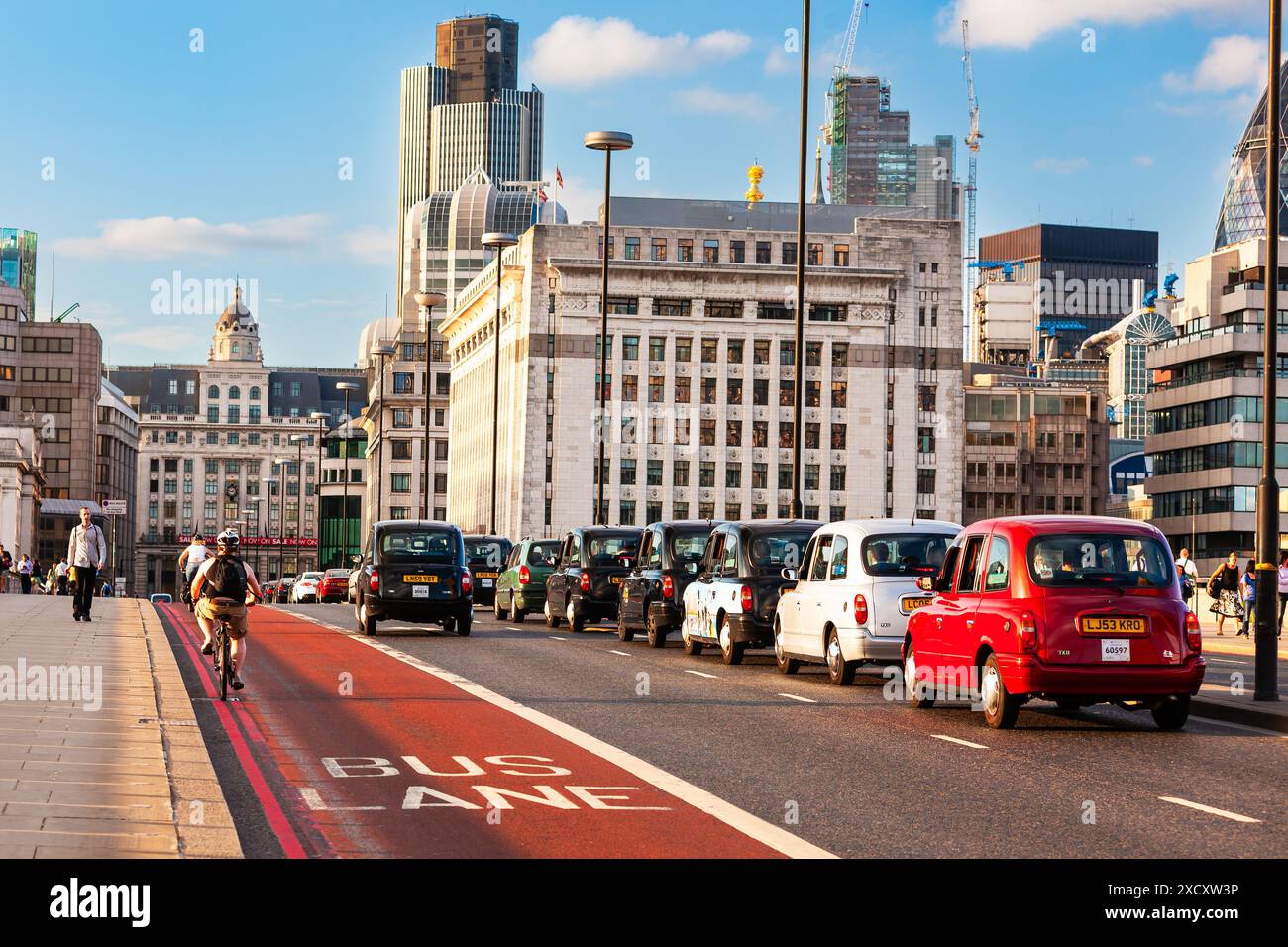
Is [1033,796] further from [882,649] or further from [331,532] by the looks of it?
[331,532]

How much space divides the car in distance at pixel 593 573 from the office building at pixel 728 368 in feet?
287

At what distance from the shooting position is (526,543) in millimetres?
42406

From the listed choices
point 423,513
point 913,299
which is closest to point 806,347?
point 913,299

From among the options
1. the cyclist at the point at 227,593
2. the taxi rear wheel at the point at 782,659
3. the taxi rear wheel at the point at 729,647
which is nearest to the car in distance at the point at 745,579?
the taxi rear wheel at the point at 729,647

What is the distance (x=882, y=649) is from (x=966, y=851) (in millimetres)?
11188

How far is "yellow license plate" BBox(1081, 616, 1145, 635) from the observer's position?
1650 centimetres

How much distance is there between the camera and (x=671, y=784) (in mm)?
12875

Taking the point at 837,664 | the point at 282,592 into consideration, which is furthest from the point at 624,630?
the point at 282,592

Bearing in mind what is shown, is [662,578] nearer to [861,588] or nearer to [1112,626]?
[861,588]

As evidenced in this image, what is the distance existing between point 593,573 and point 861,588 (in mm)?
14765

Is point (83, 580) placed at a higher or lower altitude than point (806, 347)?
lower

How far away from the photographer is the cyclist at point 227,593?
1903cm
